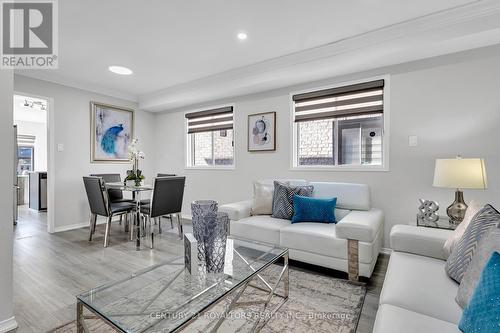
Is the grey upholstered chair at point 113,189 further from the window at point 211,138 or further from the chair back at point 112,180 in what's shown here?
the window at point 211,138

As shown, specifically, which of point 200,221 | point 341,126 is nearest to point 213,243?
point 200,221

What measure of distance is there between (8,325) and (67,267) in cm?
103

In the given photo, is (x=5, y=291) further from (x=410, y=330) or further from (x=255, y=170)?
(x=255, y=170)

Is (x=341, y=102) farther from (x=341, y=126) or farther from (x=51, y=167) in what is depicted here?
(x=51, y=167)

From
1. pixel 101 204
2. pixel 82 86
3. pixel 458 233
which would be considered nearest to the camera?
pixel 458 233

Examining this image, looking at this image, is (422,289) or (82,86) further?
(82,86)

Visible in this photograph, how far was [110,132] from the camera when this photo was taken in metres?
4.69

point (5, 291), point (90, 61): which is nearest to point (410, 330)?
point (5, 291)

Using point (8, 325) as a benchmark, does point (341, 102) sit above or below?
above

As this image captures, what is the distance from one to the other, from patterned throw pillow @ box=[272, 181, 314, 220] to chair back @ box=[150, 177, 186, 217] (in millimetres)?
1404

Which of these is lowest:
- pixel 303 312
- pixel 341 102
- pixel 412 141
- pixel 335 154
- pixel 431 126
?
pixel 303 312

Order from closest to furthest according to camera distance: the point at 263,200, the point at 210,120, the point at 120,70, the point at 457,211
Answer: the point at 457,211 < the point at 263,200 < the point at 120,70 < the point at 210,120

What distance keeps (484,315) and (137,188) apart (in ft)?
11.3

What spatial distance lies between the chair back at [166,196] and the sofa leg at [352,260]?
231 centimetres
